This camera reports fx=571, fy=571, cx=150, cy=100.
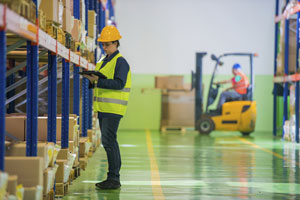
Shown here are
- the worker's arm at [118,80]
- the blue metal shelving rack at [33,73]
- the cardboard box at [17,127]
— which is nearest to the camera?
the blue metal shelving rack at [33,73]

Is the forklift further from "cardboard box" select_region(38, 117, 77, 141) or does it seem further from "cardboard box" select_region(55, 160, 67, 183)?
"cardboard box" select_region(55, 160, 67, 183)

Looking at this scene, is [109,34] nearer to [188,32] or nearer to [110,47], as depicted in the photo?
[110,47]

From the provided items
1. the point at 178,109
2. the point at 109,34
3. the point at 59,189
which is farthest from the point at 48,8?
the point at 178,109

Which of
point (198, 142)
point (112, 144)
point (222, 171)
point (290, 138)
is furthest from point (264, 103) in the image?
point (112, 144)

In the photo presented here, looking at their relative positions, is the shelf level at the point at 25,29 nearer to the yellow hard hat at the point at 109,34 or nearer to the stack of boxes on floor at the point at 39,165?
the yellow hard hat at the point at 109,34

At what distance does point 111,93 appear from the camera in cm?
636

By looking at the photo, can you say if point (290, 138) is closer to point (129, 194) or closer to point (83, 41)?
point (83, 41)

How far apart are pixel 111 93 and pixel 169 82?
12.1 metres

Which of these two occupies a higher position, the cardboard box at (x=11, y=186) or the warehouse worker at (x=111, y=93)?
the warehouse worker at (x=111, y=93)

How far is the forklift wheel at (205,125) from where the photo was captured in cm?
1686

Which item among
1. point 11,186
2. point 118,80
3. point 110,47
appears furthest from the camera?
point 110,47

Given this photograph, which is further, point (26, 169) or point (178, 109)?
point (178, 109)

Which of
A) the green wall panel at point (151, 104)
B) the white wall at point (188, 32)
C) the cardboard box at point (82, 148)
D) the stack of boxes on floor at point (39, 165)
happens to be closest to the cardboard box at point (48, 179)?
the stack of boxes on floor at point (39, 165)

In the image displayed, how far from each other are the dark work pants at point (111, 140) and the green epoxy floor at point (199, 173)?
0.26 metres
